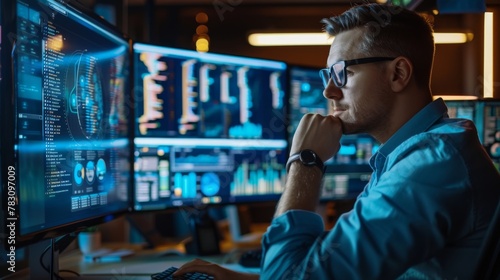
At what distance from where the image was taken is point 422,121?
3.46ft

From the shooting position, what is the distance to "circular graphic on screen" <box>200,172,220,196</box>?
1697mm

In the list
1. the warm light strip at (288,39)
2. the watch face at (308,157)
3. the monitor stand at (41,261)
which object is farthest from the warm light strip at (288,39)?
the monitor stand at (41,261)

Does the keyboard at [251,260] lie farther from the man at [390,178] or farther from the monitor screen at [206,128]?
the man at [390,178]

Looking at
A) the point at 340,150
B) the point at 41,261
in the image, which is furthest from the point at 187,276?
the point at 340,150

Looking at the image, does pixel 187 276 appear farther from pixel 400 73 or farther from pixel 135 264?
pixel 400 73

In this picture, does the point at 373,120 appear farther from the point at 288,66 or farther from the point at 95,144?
the point at 288,66

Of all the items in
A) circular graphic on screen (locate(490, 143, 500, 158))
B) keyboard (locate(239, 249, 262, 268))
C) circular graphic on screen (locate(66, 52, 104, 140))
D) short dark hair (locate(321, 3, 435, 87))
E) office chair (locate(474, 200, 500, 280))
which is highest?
short dark hair (locate(321, 3, 435, 87))

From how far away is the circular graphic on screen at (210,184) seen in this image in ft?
5.57

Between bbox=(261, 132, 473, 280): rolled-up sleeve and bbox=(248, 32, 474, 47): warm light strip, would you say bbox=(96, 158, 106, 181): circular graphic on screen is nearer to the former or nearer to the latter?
bbox=(261, 132, 473, 280): rolled-up sleeve

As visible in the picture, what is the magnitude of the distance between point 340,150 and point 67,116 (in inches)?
46.1

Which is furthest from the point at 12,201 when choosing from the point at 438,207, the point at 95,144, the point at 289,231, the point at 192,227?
the point at 192,227

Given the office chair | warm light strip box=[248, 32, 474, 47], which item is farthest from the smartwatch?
warm light strip box=[248, 32, 474, 47]

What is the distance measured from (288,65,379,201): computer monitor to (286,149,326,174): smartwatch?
85 centimetres

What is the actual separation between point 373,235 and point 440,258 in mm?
178
